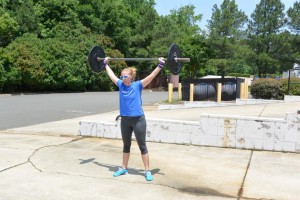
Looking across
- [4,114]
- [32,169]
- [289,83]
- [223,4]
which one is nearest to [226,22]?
[223,4]

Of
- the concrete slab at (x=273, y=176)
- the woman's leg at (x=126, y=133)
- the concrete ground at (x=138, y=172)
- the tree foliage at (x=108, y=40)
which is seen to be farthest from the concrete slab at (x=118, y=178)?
the tree foliage at (x=108, y=40)

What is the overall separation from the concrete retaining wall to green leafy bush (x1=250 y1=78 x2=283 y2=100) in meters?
10.4

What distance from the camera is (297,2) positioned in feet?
128

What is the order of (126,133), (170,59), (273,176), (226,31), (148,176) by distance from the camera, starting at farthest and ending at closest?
(226,31) < (170,59) < (273,176) < (126,133) < (148,176)

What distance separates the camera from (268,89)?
17641 mm

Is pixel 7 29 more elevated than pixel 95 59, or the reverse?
pixel 7 29

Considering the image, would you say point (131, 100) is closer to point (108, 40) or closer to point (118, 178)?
point (118, 178)

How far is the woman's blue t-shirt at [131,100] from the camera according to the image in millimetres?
5586

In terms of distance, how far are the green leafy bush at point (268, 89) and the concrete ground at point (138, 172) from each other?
34.8 ft

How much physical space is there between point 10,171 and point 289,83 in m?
14.3

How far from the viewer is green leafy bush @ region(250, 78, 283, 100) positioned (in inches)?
691

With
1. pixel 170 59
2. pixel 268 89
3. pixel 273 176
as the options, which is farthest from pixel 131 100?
pixel 268 89

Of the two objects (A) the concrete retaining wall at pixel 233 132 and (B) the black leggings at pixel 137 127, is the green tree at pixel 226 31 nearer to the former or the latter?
(A) the concrete retaining wall at pixel 233 132

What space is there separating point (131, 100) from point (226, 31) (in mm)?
27876
